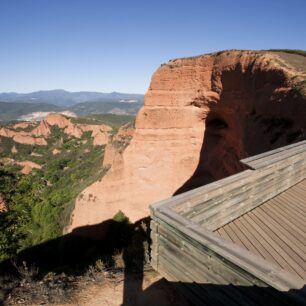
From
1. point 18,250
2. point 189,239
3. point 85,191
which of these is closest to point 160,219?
point 189,239

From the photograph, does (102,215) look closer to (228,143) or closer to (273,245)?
(228,143)

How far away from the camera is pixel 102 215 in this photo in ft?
67.9

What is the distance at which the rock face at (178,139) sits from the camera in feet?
58.2

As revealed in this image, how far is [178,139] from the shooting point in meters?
20.3

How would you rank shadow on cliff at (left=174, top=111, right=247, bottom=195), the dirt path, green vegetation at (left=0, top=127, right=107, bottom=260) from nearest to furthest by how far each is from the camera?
the dirt path < shadow on cliff at (left=174, top=111, right=247, bottom=195) < green vegetation at (left=0, top=127, right=107, bottom=260)

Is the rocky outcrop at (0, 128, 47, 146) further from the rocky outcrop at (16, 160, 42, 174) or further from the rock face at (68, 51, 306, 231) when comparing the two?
the rock face at (68, 51, 306, 231)

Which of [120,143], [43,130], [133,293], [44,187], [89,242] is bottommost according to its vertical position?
[44,187]

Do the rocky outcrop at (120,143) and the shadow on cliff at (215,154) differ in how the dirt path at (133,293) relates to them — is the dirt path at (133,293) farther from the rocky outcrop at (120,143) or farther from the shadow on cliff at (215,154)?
the rocky outcrop at (120,143)

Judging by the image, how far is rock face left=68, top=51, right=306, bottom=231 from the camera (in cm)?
1773

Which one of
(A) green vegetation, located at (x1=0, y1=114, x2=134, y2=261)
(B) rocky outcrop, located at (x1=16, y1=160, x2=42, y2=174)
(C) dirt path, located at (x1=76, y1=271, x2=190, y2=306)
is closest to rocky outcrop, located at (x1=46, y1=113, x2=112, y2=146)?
(A) green vegetation, located at (x1=0, y1=114, x2=134, y2=261)

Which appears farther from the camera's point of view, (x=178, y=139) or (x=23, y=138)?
(x=23, y=138)

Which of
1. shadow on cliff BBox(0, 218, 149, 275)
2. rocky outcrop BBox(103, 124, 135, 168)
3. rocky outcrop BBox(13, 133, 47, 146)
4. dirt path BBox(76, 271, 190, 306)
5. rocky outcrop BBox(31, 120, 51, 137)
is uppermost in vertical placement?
rocky outcrop BBox(103, 124, 135, 168)

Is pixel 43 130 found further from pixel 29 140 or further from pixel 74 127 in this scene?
pixel 74 127

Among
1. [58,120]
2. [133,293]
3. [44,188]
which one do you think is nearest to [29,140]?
[58,120]
